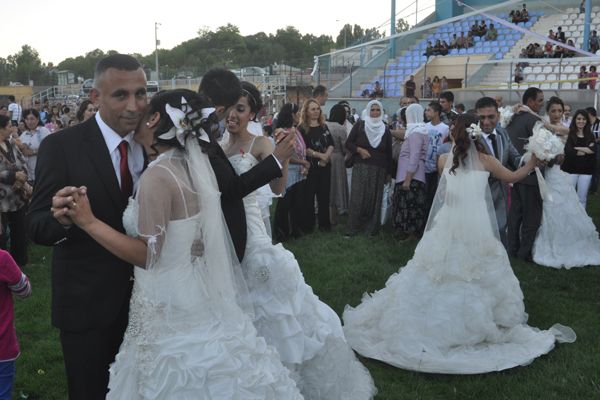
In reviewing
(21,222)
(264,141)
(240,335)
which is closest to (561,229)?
(264,141)

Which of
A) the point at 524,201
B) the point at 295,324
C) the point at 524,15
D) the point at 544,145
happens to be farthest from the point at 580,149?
the point at 524,15

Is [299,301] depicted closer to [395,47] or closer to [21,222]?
[21,222]

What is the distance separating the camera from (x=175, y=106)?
8.75ft

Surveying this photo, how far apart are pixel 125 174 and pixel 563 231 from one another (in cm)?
649

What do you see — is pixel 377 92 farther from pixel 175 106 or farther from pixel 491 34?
pixel 175 106

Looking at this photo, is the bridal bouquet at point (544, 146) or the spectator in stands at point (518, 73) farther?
the spectator in stands at point (518, 73)

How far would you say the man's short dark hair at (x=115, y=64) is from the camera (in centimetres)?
280

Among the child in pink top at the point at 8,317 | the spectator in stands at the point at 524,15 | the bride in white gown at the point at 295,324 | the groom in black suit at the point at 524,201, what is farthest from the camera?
the spectator in stands at the point at 524,15

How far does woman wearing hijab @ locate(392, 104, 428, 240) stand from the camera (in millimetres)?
8734

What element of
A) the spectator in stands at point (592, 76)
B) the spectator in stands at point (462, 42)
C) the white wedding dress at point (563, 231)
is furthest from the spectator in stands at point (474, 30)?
the white wedding dress at point (563, 231)

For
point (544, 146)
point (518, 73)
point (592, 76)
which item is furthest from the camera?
point (518, 73)

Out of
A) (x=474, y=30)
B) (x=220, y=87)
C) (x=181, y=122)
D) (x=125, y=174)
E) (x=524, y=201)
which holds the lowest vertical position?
(x=524, y=201)

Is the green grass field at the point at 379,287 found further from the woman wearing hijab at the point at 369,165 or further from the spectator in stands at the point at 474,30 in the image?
the spectator in stands at the point at 474,30

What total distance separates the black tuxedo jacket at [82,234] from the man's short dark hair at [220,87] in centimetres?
85
